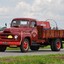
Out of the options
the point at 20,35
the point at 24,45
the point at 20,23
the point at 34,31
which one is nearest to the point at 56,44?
the point at 34,31

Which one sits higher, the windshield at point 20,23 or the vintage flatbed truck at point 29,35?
the windshield at point 20,23

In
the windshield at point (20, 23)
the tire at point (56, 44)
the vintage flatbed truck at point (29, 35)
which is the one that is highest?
the windshield at point (20, 23)

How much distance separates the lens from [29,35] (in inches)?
1014

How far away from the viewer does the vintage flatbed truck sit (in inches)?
984

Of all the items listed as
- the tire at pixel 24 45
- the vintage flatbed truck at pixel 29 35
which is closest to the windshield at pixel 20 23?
the vintage flatbed truck at pixel 29 35

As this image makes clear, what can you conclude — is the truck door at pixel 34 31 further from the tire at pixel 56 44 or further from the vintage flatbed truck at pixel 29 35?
the tire at pixel 56 44

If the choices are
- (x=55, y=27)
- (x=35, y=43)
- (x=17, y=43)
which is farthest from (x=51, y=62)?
(x=55, y=27)

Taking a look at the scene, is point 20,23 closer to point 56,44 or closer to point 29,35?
point 29,35

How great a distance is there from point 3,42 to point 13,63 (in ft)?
30.4

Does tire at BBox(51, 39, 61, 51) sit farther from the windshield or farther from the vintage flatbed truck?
the windshield

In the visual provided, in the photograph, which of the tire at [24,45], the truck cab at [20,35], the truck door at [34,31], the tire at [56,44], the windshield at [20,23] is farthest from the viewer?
the tire at [56,44]

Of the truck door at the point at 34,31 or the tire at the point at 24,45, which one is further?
the truck door at the point at 34,31

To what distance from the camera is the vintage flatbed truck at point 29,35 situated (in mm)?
25000

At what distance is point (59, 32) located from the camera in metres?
28.4
